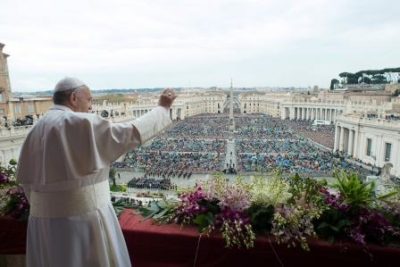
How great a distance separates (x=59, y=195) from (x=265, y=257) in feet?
2.90

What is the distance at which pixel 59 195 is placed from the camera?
1094 millimetres

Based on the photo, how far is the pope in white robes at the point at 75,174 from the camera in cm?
102

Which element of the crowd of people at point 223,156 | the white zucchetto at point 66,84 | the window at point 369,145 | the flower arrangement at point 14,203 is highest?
the white zucchetto at point 66,84

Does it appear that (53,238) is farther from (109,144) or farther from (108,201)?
(109,144)

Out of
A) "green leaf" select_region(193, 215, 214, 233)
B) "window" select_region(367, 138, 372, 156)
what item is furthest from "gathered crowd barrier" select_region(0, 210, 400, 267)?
"window" select_region(367, 138, 372, 156)

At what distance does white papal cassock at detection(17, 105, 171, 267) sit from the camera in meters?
1.02

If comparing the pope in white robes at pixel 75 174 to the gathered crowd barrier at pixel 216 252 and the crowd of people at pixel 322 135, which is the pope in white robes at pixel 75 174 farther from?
the crowd of people at pixel 322 135

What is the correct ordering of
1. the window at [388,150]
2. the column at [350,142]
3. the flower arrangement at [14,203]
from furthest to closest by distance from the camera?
1. the column at [350,142]
2. the window at [388,150]
3. the flower arrangement at [14,203]

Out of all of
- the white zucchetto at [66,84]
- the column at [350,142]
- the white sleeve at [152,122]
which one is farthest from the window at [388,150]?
the white zucchetto at [66,84]

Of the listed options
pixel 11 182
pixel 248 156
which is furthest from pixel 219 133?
pixel 11 182

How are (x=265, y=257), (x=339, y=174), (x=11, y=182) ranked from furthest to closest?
(x=11, y=182)
(x=339, y=174)
(x=265, y=257)

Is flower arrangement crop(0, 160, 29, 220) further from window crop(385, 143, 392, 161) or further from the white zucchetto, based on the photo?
window crop(385, 143, 392, 161)

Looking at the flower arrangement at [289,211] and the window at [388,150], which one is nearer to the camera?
the flower arrangement at [289,211]

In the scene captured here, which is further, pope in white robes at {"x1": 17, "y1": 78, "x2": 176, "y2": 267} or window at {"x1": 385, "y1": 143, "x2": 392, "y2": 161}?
window at {"x1": 385, "y1": 143, "x2": 392, "y2": 161}
